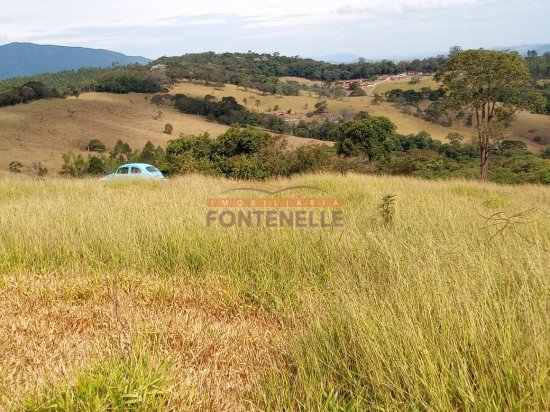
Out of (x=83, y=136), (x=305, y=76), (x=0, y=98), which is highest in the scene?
(x=305, y=76)

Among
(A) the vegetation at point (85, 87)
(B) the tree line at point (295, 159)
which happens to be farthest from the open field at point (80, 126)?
(B) the tree line at point (295, 159)

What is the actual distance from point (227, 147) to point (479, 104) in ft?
46.9

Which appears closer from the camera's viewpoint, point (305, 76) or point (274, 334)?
point (274, 334)

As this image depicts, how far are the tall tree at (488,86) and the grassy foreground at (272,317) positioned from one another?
17.6 m

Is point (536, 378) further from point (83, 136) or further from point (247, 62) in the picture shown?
point (247, 62)

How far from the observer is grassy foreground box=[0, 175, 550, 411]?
6.32 feet

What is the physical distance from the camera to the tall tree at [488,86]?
2044 cm

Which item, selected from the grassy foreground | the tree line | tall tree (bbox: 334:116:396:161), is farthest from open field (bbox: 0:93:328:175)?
the grassy foreground

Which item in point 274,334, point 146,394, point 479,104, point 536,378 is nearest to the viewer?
point 536,378

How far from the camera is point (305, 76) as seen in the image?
143 metres

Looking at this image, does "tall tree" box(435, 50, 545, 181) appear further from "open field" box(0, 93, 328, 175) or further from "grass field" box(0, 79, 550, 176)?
"grass field" box(0, 79, 550, 176)

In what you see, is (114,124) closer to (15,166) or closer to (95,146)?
(95,146)

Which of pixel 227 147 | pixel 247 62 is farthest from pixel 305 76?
pixel 227 147

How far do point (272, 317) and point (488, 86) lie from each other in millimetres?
22116
